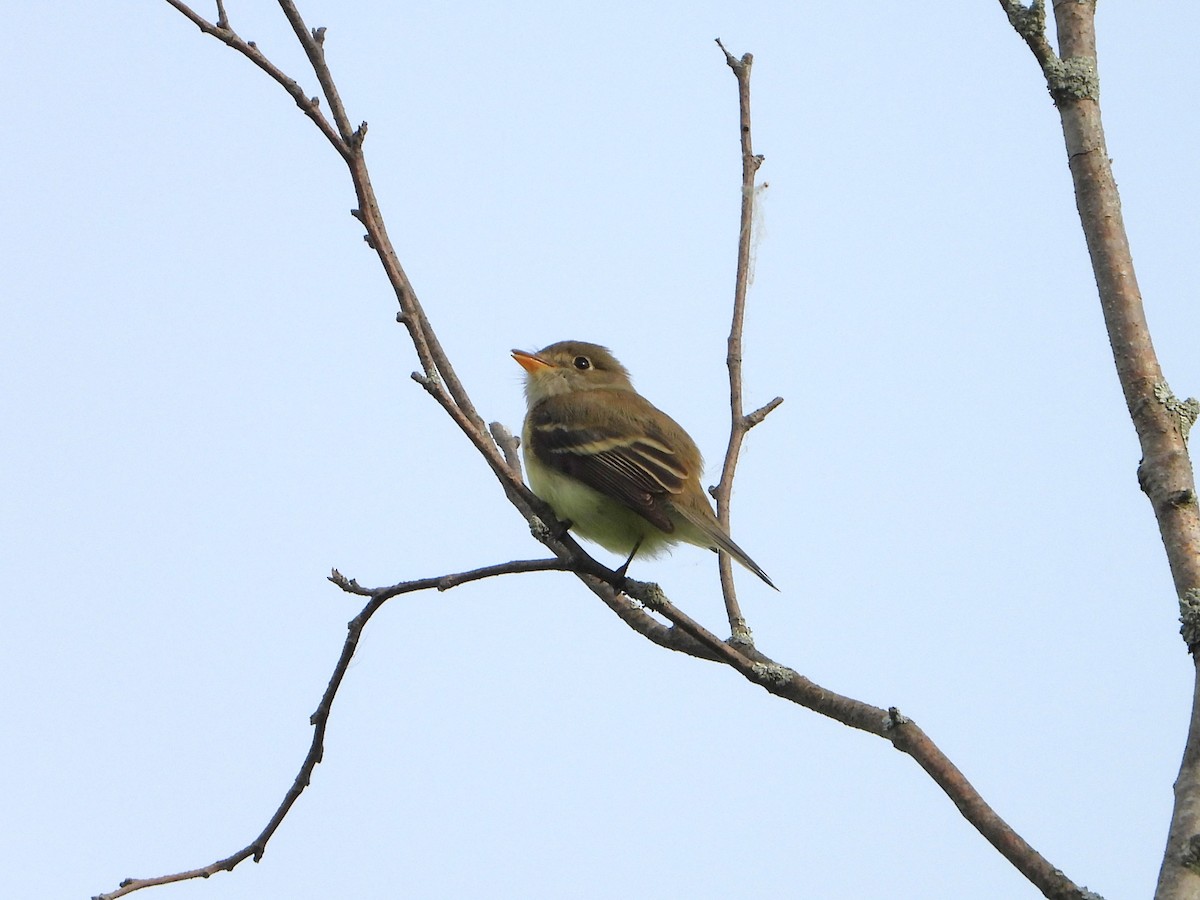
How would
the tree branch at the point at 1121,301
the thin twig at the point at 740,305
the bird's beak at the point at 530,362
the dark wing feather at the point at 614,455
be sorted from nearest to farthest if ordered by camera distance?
the tree branch at the point at 1121,301 → the thin twig at the point at 740,305 → the dark wing feather at the point at 614,455 → the bird's beak at the point at 530,362

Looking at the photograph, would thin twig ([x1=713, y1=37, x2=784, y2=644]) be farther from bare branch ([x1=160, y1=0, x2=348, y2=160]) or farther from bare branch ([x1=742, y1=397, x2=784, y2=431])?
bare branch ([x1=160, y1=0, x2=348, y2=160])

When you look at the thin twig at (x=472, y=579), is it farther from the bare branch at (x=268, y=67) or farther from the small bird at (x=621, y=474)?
the small bird at (x=621, y=474)

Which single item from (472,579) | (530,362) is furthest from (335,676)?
(530,362)

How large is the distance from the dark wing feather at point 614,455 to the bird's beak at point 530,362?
0.84 meters

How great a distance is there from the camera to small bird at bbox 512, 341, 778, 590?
5.91m

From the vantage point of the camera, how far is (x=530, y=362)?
7.98 m

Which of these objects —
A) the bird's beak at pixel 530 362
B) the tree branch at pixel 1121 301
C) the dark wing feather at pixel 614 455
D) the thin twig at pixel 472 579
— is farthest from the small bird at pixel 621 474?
the tree branch at pixel 1121 301

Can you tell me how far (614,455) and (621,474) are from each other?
224mm

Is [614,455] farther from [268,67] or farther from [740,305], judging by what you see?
[268,67]

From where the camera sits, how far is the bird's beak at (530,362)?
7.97 metres

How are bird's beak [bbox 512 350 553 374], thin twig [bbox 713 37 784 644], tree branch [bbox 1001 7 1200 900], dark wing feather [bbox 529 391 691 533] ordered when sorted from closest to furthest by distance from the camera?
1. tree branch [bbox 1001 7 1200 900]
2. thin twig [bbox 713 37 784 644]
3. dark wing feather [bbox 529 391 691 533]
4. bird's beak [bbox 512 350 553 374]

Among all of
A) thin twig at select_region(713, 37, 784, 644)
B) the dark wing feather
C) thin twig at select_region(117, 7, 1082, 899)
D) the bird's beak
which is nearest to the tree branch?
thin twig at select_region(117, 7, 1082, 899)

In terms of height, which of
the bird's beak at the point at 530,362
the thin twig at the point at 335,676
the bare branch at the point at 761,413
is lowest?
the thin twig at the point at 335,676

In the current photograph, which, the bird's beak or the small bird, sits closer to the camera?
the small bird
